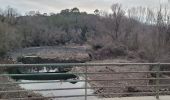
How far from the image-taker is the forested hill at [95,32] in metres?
50.7

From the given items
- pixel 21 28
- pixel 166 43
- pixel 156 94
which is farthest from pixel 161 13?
pixel 21 28

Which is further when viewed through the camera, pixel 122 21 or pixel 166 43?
pixel 122 21

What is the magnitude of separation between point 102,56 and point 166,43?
98.7ft

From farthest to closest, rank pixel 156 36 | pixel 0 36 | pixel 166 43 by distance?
pixel 0 36, pixel 156 36, pixel 166 43

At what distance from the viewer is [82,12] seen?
15262 centimetres

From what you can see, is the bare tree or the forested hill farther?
the bare tree

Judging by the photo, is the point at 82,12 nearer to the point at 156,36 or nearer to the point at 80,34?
the point at 80,34

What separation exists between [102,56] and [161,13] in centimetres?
2349

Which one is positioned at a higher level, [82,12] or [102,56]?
[82,12]

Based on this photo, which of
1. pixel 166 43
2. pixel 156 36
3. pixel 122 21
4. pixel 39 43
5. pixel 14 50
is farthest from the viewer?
pixel 39 43

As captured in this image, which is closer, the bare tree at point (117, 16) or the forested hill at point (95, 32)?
the forested hill at point (95, 32)

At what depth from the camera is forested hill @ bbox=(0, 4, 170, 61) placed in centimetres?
5068

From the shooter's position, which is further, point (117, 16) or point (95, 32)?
point (95, 32)

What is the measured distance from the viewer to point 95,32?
363 ft
